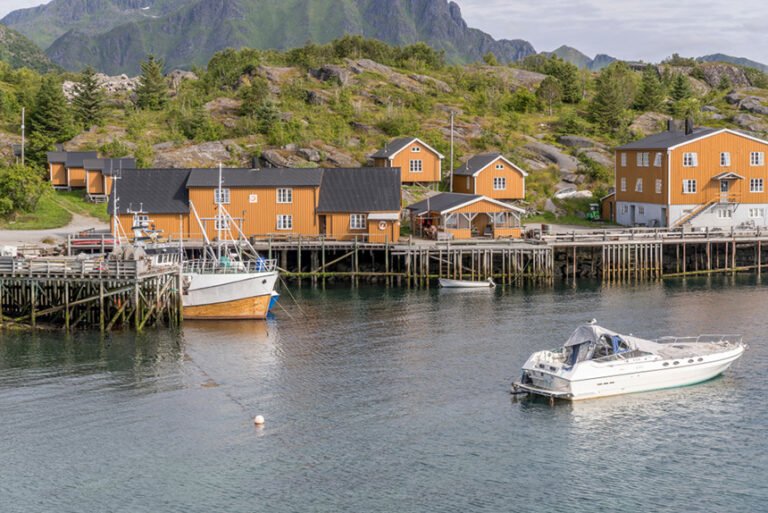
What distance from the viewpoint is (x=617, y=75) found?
5074 inches

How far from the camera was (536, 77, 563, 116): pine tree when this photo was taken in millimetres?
120188

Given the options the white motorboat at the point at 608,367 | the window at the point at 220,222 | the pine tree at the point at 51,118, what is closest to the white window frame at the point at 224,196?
the window at the point at 220,222

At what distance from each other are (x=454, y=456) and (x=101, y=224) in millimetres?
54625

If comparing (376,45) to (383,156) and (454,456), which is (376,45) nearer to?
(383,156)

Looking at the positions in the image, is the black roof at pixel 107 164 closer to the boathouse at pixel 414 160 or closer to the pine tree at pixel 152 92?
the boathouse at pixel 414 160

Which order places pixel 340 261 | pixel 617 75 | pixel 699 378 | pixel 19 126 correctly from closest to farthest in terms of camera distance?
pixel 699 378
pixel 340 261
pixel 19 126
pixel 617 75

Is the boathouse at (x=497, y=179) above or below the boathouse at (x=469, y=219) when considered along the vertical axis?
above

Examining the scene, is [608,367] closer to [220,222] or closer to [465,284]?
[465,284]

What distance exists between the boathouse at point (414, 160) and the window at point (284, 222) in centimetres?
1742

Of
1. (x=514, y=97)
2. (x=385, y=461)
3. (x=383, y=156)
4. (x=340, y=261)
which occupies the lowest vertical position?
(x=385, y=461)

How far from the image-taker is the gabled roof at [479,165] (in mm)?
85844

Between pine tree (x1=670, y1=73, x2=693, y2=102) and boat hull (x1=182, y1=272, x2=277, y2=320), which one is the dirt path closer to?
boat hull (x1=182, y1=272, x2=277, y2=320)

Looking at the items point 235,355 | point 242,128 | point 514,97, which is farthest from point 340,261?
point 514,97

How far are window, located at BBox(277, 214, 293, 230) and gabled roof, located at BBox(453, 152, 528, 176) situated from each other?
17.8 meters
